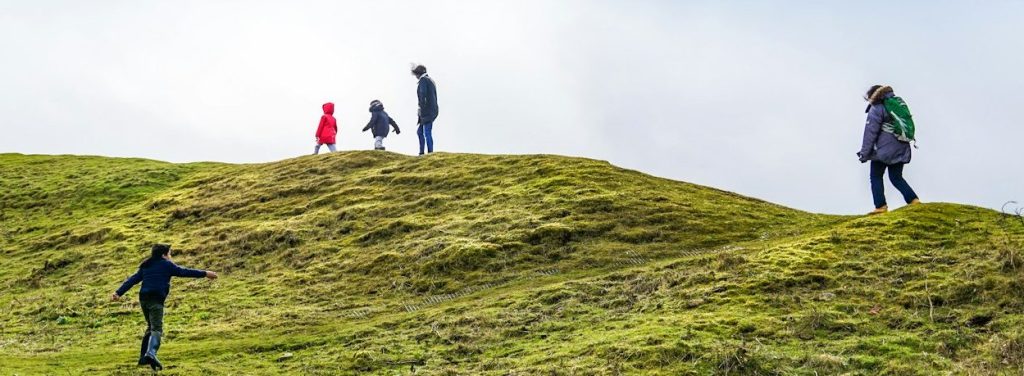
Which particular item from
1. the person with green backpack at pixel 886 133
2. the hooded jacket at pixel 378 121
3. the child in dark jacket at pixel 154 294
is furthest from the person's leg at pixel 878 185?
the hooded jacket at pixel 378 121

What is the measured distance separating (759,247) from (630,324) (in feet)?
18.8

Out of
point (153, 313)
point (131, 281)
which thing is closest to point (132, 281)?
point (131, 281)

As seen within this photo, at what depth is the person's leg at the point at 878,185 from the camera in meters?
24.4

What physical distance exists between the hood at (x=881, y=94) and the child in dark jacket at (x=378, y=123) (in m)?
18.8

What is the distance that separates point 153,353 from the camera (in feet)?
61.5

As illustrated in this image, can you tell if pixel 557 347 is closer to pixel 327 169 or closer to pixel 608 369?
pixel 608 369

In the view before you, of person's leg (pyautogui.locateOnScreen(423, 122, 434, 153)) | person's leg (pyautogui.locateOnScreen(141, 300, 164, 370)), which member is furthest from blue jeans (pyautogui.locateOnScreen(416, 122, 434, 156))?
person's leg (pyautogui.locateOnScreen(141, 300, 164, 370))

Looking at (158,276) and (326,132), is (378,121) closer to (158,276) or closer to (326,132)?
(326,132)

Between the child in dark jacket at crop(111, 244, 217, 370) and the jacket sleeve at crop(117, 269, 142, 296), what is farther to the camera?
the jacket sleeve at crop(117, 269, 142, 296)

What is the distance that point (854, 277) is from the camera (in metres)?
20.5

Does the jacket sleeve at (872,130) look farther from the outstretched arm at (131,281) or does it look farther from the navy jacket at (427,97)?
the navy jacket at (427,97)

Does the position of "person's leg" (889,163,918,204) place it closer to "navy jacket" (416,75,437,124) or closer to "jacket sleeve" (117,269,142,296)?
"jacket sleeve" (117,269,142,296)

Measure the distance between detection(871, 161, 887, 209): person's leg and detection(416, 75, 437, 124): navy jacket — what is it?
1490 centimetres

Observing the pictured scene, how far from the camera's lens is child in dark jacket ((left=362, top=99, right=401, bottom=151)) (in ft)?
128
